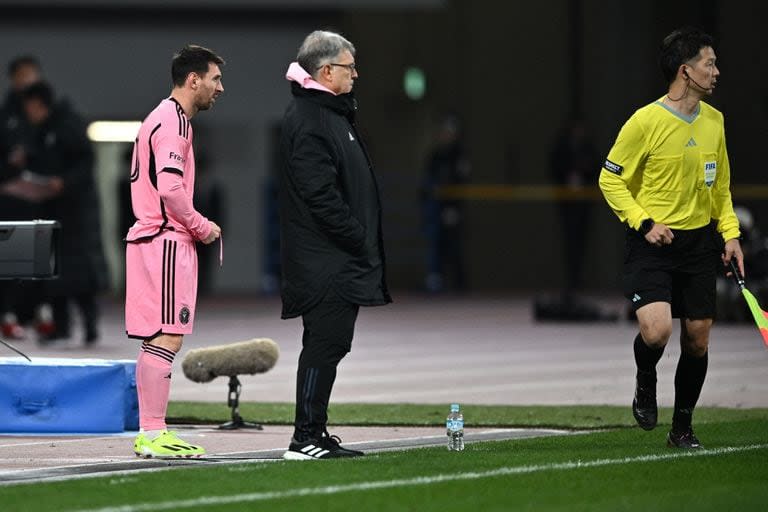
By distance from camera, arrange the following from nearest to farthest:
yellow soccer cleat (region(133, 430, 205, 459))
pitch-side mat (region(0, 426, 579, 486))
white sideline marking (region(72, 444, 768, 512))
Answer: white sideline marking (region(72, 444, 768, 512)), pitch-side mat (region(0, 426, 579, 486)), yellow soccer cleat (region(133, 430, 205, 459))

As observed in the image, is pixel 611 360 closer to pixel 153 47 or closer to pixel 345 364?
pixel 345 364

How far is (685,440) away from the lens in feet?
33.3

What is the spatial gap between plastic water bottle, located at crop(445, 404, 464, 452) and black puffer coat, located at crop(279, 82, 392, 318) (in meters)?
0.70

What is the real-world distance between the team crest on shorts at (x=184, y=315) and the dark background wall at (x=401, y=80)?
19449mm

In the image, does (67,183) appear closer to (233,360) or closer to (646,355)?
(233,360)

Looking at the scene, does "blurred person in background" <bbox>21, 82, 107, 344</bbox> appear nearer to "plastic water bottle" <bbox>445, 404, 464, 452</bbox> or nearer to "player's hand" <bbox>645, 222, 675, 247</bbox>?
"plastic water bottle" <bbox>445, 404, 464, 452</bbox>

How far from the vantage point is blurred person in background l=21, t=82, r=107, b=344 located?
18.5m

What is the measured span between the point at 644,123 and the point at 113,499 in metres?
3.60

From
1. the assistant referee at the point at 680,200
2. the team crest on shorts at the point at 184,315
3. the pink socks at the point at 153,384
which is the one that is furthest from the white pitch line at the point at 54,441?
the assistant referee at the point at 680,200

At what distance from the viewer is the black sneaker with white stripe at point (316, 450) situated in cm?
964

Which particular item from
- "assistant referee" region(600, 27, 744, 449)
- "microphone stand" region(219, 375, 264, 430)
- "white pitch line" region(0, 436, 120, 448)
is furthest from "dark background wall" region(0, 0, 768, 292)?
"assistant referee" region(600, 27, 744, 449)

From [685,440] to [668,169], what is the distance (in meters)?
1.43

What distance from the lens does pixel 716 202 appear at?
33.6 feet

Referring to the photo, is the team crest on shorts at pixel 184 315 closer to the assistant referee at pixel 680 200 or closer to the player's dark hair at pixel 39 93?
the assistant referee at pixel 680 200
